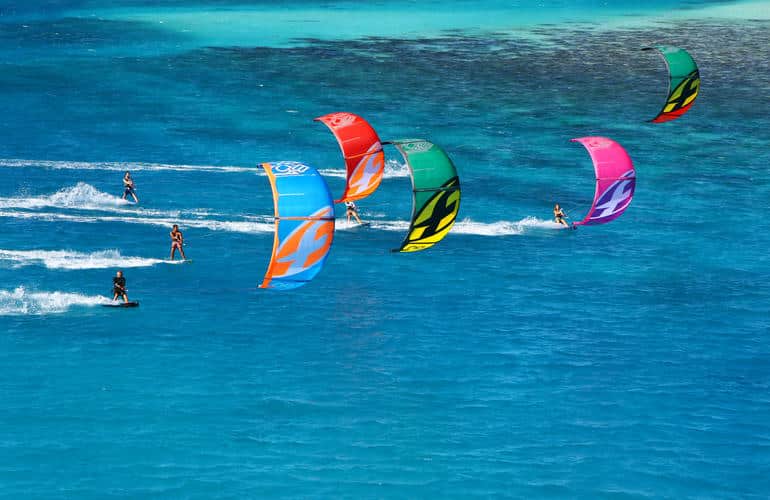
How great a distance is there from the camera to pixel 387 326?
249ft

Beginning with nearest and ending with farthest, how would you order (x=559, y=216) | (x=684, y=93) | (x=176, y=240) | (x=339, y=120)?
(x=176, y=240) < (x=559, y=216) < (x=339, y=120) < (x=684, y=93)

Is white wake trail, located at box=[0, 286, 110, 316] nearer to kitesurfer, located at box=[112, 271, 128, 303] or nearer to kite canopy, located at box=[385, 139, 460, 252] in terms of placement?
kitesurfer, located at box=[112, 271, 128, 303]

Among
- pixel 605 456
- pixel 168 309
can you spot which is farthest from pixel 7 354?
pixel 605 456

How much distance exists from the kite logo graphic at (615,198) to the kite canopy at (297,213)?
28.9m

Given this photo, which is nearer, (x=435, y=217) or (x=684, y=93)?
(x=435, y=217)

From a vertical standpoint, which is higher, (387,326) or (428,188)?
(428,188)

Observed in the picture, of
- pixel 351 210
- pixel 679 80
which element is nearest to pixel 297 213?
pixel 351 210

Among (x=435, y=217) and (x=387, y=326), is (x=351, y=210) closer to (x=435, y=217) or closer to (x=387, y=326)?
(x=435, y=217)

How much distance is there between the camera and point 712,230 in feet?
327

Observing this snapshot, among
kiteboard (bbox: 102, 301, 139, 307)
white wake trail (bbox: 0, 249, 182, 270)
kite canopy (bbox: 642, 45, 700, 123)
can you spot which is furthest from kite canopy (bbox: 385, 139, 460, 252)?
kite canopy (bbox: 642, 45, 700, 123)

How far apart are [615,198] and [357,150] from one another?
62.7 feet

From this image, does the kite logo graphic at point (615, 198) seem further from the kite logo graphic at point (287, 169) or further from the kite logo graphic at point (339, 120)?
the kite logo graphic at point (287, 169)

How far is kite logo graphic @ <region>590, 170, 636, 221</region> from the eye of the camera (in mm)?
91750

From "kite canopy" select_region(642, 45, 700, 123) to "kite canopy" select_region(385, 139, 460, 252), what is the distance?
139 ft
